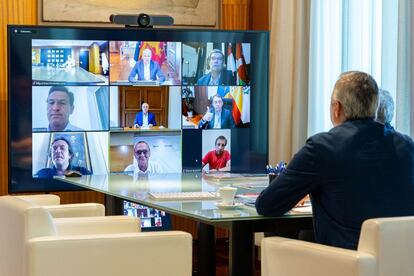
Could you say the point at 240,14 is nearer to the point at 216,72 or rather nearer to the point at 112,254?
the point at 216,72

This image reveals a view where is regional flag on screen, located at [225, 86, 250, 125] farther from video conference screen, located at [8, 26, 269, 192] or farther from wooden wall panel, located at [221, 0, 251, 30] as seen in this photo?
wooden wall panel, located at [221, 0, 251, 30]

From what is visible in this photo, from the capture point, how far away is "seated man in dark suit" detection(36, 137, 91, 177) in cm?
588

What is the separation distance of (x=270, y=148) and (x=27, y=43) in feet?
6.70

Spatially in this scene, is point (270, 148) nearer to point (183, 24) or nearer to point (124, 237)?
point (183, 24)

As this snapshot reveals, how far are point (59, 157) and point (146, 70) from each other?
2.83ft

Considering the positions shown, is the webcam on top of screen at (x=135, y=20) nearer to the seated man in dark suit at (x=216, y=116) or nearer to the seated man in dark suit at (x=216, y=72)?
the seated man in dark suit at (x=216, y=72)

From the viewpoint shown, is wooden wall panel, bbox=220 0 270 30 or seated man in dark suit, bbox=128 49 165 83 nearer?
seated man in dark suit, bbox=128 49 165 83

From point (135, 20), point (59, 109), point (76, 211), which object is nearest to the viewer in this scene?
point (76, 211)

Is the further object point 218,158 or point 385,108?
point 218,158

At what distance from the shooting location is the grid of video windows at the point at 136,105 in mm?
5859

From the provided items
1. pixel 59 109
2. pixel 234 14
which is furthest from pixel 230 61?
pixel 59 109

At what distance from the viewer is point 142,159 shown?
6094 millimetres

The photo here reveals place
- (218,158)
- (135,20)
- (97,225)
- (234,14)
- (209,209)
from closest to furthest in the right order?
(209,209)
(97,225)
(135,20)
(218,158)
(234,14)

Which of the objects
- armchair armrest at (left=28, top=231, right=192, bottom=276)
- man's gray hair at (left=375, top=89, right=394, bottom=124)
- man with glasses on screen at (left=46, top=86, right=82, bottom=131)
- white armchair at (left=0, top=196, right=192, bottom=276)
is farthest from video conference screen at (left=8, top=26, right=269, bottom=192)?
armchair armrest at (left=28, top=231, right=192, bottom=276)
